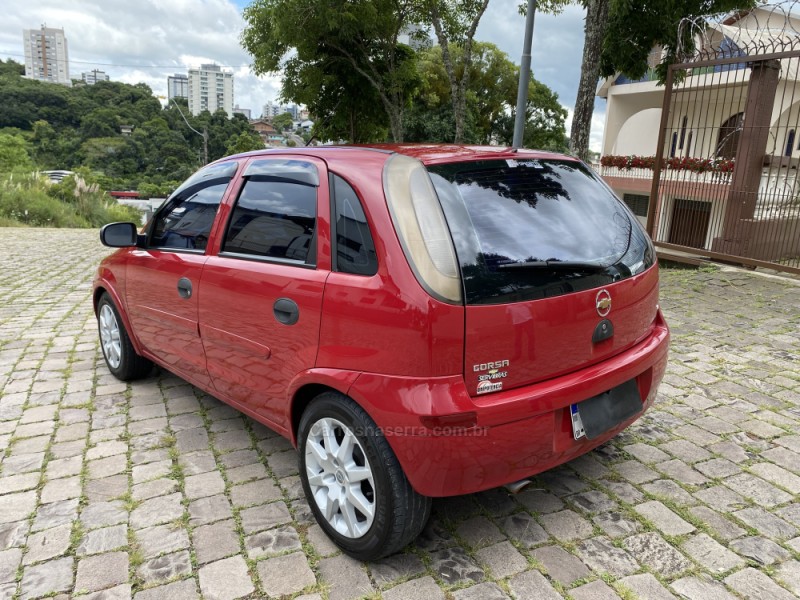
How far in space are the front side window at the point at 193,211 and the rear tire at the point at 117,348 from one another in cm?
82

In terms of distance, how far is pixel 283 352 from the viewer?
2.62 metres

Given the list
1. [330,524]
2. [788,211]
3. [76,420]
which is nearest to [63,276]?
[76,420]

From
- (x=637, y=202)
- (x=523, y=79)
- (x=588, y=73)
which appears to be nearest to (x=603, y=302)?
(x=588, y=73)

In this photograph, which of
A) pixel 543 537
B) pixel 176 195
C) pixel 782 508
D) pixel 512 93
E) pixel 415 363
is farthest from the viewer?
pixel 512 93

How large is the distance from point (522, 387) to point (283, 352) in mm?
1066

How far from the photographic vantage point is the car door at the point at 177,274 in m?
3.30

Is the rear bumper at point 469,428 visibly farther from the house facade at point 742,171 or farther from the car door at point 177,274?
the house facade at point 742,171

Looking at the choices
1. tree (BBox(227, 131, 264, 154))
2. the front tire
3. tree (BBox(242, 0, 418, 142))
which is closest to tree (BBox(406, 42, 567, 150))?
tree (BBox(227, 131, 264, 154))

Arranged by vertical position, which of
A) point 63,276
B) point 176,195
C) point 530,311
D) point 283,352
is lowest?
point 63,276

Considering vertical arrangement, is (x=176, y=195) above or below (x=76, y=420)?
above

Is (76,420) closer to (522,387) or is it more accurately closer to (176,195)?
(176,195)

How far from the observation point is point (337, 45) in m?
16.1

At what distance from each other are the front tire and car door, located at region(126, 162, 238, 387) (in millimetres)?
1123

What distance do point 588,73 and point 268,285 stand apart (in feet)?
28.5
